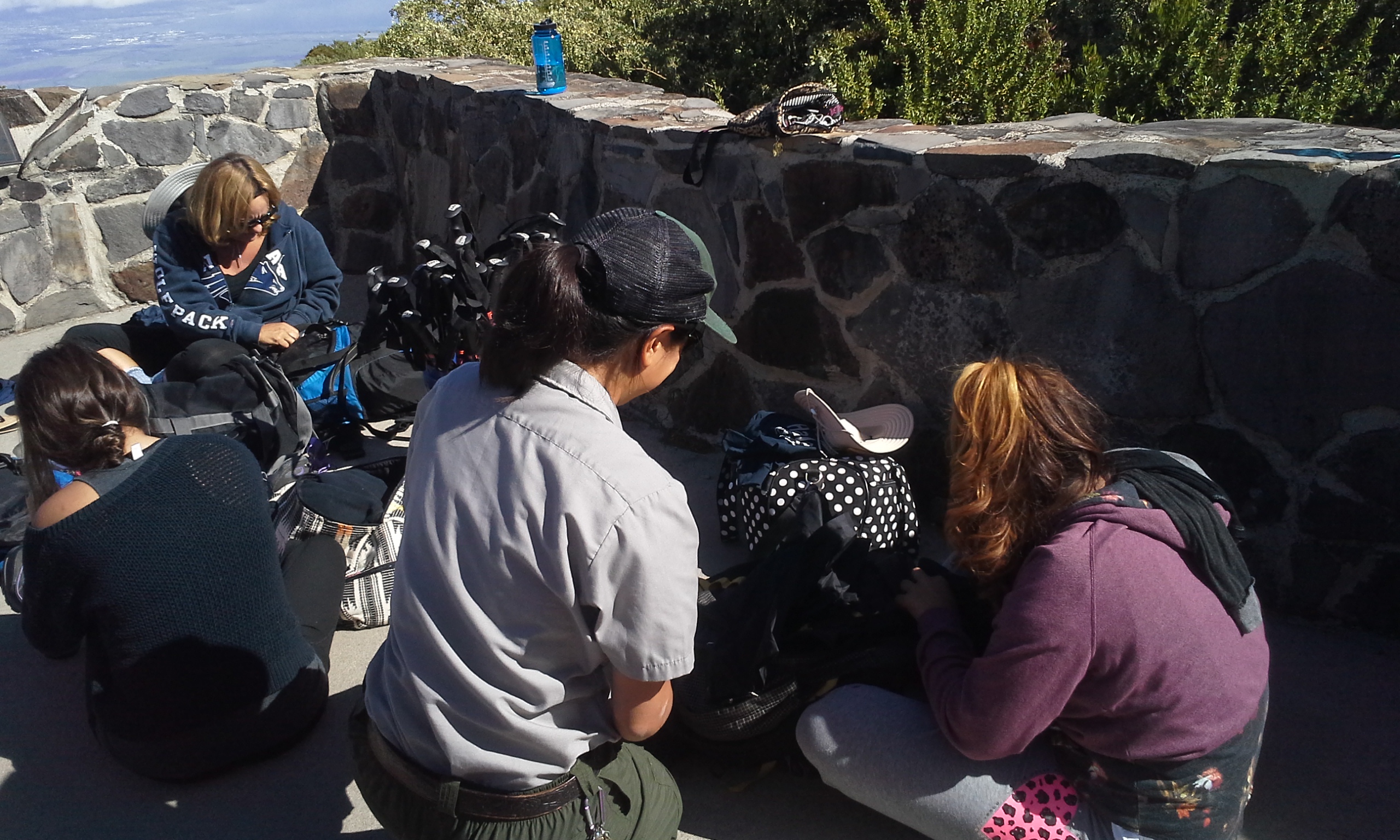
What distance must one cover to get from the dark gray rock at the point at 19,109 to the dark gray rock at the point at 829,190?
458cm

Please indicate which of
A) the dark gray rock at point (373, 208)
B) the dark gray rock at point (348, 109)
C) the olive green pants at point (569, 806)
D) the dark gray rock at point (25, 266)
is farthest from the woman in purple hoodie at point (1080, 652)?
the dark gray rock at point (25, 266)

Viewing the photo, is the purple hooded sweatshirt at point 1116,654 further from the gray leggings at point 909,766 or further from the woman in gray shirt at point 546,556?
the woman in gray shirt at point 546,556

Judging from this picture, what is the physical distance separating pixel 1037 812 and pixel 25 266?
573cm

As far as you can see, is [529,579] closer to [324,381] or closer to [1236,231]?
[1236,231]

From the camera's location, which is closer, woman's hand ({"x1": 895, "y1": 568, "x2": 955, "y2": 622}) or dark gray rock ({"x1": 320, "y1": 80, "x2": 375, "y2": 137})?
woman's hand ({"x1": 895, "y1": 568, "x2": 955, "y2": 622})

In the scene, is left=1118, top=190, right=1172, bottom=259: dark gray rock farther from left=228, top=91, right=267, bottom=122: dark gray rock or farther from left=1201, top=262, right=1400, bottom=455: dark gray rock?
left=228, top=91, right=267, bottom=122: dark gray rock

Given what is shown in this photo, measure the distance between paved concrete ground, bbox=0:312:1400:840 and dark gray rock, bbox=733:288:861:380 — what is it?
1408mm

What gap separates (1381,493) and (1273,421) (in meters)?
0.27

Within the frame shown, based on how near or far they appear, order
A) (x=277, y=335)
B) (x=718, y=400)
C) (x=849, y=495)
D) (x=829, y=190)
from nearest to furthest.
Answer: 1. (x=849, y=495)
2. (x=829, y=190)
3. (x=718, y=400)
4. (x=277, y=335)

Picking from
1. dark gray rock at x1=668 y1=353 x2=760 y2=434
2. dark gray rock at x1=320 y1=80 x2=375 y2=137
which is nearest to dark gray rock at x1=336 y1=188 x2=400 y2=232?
dark gray rock at x1=320 y1=80 x2=375 y2=137

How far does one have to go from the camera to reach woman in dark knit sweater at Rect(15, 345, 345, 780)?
2.09 metres

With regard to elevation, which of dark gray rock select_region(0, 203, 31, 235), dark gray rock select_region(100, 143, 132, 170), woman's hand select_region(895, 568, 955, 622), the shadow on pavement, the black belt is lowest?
the shadow on pavement

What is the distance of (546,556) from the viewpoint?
1389 millimetres

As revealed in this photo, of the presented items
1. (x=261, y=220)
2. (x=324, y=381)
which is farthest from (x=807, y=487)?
(x=261, y=220)
